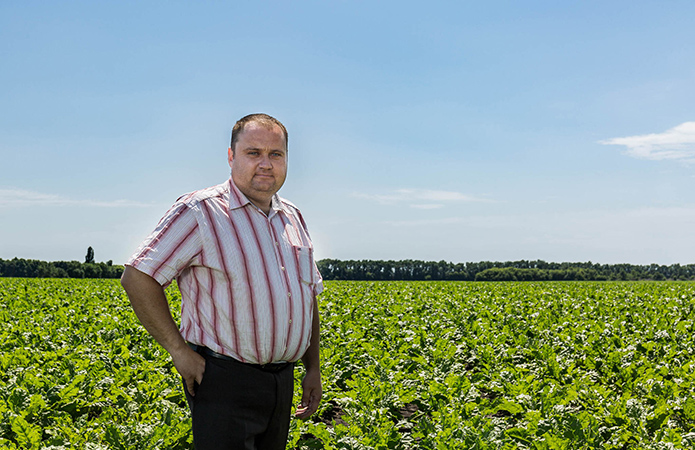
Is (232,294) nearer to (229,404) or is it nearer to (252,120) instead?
(229,404)

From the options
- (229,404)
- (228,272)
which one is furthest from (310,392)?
(228,272)

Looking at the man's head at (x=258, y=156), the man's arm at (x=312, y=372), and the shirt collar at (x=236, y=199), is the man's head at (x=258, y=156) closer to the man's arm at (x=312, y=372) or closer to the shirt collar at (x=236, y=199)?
the shirt collar at (x=236, y=199)

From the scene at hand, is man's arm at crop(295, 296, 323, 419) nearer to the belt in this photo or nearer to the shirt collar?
→ the belt

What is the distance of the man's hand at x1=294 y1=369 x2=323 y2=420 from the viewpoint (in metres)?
3.58

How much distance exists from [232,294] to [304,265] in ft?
1.66

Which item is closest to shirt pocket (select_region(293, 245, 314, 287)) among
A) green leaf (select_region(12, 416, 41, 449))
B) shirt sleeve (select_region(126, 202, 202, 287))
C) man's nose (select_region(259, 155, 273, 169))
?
man's nose (select_region(259, 155, 273, 169))

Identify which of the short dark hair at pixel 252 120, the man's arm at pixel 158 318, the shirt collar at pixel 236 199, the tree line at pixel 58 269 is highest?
the short dark hair at pixel 252 120

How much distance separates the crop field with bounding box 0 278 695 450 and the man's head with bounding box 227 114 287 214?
2.49 m

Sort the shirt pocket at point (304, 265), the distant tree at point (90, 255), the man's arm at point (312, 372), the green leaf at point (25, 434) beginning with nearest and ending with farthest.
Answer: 1. the shirt pocket at point (304, 265)
2. the man's arm at point (312, 372)
3. the green leaf at point (25, 434)
4. the distant tree at point (90, 255)

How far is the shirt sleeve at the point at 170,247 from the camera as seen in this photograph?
271 centimetres

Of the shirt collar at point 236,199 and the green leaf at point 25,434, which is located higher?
the shirt collar at point 236,199

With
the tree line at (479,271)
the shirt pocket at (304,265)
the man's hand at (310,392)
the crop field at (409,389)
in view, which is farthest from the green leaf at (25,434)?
the tree line at (479,271)

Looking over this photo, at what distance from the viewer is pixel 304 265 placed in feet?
10.6

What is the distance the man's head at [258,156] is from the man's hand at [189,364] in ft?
2.66
